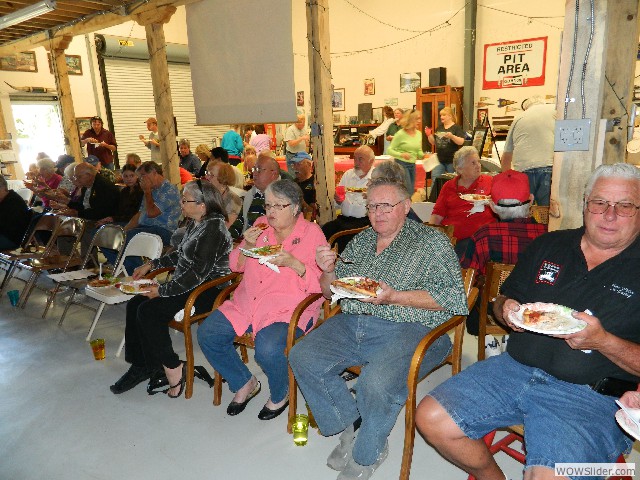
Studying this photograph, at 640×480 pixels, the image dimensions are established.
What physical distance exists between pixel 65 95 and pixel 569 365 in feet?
30.0

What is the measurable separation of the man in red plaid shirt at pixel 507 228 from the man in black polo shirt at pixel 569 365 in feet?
2.32

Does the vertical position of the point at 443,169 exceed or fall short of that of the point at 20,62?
it falls short

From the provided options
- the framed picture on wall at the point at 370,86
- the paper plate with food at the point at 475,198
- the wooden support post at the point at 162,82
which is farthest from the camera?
the framed picture on wall at the point at 370,86

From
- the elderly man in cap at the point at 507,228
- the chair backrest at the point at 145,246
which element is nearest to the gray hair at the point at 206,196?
the chair backrest at the point at 145,246

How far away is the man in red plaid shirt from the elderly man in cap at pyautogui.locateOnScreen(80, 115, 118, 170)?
8.05 meters

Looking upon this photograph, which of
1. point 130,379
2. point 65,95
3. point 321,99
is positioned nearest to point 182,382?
point 130,379

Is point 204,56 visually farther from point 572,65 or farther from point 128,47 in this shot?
point 128,47

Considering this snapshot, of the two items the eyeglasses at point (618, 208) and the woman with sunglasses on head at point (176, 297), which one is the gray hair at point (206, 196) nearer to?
the woman with sunglasses on head at point (176, 297)

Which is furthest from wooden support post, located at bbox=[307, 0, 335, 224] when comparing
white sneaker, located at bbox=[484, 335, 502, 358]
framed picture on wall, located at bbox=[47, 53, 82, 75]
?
framed picture on wall, located at bbox=[47, 53, 82, 75]

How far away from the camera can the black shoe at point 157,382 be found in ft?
10.6

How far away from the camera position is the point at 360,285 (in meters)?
2.25

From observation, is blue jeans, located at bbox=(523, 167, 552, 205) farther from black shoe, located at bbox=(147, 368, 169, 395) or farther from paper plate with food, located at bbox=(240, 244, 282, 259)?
black shoe, located at bbox=(147, 368, 169, 395)

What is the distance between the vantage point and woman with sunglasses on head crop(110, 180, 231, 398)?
3.10m

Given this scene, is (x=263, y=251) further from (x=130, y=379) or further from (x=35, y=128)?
(x=35, y=128)
